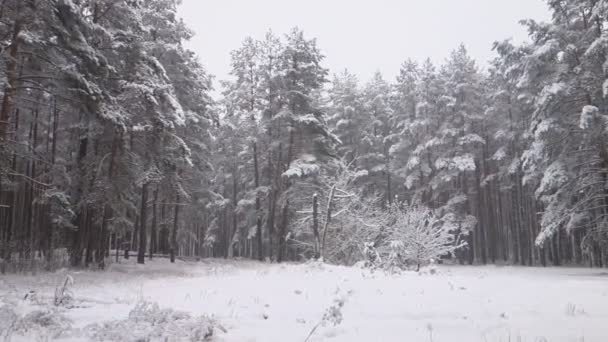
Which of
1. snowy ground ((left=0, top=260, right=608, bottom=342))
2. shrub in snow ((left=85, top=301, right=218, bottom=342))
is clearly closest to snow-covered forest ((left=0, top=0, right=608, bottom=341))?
shrub in snow ((left=85, top=301, right=218, bottom=342))

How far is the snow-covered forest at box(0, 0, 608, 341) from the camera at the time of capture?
431 inches

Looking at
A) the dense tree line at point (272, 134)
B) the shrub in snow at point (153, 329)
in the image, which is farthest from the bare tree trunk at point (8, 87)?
the shrub in snow at point (153, 329)

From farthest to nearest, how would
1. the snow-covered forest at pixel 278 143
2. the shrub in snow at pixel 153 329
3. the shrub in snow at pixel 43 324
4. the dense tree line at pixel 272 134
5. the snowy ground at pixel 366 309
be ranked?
1. the dense tree line at pixel 272 134
2. the snow-covered forest at pixel 278 143
3. the snowy ground at pixel 366 309
4. the shrub in snow at pixel 43 324
5. the shrub in snow at pixel 153 329

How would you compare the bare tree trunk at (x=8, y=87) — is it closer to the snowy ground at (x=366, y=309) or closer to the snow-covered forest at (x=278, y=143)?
the snow-covered forest at (x=278, y=143)

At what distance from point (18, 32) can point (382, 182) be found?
86.9 feet

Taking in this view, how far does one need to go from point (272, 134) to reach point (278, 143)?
2054 millimetres

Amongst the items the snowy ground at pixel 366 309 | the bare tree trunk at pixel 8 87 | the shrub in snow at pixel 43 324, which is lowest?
the snowy ground at pixel 366 309

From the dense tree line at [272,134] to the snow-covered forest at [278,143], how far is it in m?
0.10

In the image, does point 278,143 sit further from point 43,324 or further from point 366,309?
point 43,324

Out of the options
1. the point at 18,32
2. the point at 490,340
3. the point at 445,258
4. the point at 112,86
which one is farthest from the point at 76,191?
the point at 445,258

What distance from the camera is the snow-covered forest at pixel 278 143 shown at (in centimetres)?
1095

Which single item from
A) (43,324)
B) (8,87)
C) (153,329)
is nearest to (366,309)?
(153,329)

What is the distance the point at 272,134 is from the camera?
1003 inches

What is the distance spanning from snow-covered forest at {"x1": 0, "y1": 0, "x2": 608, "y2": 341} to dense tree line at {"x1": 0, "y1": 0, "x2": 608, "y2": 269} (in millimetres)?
96
